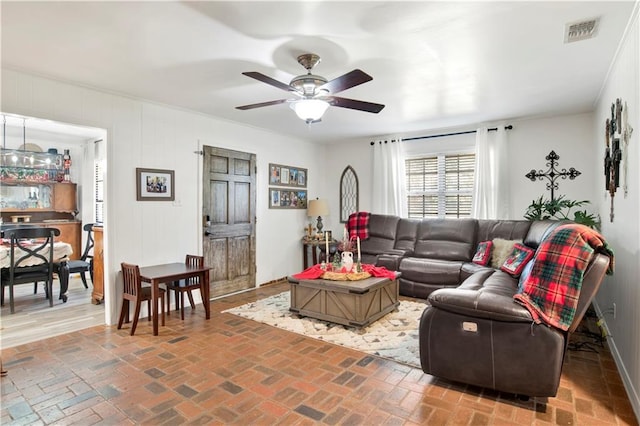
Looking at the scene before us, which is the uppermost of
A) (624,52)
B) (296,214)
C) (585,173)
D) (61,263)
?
(624,52)

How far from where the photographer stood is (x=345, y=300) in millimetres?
3512

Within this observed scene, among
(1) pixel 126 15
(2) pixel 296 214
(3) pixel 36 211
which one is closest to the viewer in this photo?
(1) pixel 126 15

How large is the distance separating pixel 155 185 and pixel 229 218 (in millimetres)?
1140

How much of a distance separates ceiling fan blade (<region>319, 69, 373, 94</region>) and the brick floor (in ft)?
6.89

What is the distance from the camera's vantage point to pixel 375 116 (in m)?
4.70

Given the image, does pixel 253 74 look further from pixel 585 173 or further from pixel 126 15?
pixel 585 173

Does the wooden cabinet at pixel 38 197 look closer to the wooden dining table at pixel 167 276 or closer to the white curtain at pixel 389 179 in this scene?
Answer: the wooden dining table at pixel 167 276

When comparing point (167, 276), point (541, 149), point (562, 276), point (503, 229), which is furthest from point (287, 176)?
point (562, 276)

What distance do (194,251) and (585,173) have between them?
5136 mm

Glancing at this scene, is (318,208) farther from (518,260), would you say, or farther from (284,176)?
(518,260)

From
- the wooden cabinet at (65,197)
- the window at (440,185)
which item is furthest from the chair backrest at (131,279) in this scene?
the wooden cabinet at (65,197)

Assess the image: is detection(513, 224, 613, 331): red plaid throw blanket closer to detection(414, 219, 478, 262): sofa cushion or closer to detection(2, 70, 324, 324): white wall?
detection(414, 219, 478, 262): sofa cushion

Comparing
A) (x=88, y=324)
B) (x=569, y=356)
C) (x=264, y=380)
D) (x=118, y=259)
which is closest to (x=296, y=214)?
(x=118, y=259)

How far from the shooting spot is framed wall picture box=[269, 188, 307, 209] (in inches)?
223
